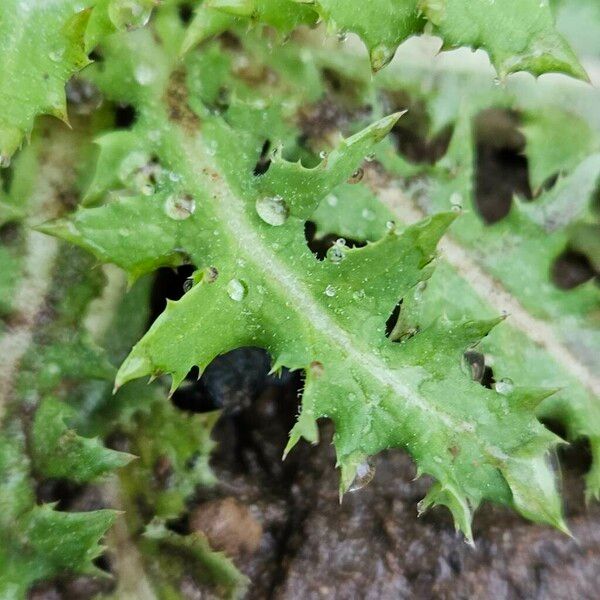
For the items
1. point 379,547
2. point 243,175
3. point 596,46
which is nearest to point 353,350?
point 243,175

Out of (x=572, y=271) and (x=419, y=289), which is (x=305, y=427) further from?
(x=572, y=271)

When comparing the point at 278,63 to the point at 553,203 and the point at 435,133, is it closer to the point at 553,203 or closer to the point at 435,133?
the point at 435,133

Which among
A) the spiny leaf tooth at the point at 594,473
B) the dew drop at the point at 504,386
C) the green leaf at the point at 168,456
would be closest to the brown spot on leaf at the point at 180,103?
the green leaf at the point at 168,456

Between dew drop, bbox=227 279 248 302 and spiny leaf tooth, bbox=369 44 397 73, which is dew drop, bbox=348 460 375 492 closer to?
dew drop, bbox=227 279 248 302

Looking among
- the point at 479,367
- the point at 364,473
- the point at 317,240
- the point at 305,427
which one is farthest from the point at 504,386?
the point at 317,240

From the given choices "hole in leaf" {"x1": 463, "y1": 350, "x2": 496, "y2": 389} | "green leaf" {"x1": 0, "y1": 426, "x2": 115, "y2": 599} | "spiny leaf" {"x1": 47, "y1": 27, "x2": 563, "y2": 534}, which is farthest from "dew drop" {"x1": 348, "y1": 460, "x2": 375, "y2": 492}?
"green leaf" {"x1": 0, "y1": 426, "x2": 115, "y2": 599}

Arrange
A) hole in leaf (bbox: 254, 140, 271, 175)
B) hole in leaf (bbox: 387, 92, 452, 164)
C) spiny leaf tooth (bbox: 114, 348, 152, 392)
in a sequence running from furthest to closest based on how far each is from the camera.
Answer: hole in leaf (bbox: 387, 92, 452, 164) → hole in leaf (bbox: 254, 140, 271, 175) → spiny leaf tooth (bbox: 114, 348, 152, 392)

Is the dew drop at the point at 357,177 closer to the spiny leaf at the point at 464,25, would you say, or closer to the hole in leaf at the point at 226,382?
the spiny leaf at the point at 464,25
